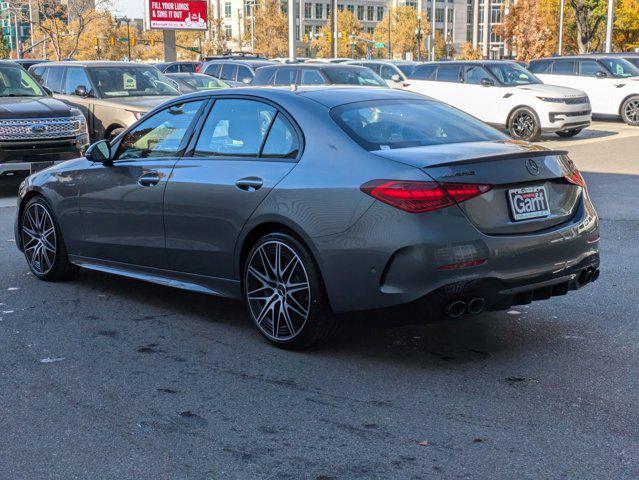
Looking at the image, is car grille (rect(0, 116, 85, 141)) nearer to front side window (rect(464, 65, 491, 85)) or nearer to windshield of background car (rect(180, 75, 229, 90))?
windshield of background car (rect(180, 75, 229, 90))

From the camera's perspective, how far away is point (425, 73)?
24562 mm

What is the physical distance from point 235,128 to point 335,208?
47.6 inches

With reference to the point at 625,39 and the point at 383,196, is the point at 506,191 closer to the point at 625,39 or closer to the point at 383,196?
the point at 383,196

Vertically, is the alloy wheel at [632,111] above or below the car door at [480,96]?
below

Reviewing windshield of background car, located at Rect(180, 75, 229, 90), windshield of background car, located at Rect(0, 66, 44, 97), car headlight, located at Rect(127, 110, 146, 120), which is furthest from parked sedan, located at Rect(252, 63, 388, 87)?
windshield of background car, located at Rect(0, 66, 44, 97)

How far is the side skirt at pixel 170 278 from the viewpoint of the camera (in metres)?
6.07

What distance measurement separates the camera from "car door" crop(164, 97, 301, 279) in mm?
5766

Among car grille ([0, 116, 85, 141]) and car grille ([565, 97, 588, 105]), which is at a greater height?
car grille ([0, 116, 85, 141])

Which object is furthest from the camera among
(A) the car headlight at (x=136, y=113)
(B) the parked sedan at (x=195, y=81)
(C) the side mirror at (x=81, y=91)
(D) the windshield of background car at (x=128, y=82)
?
(B) the parked sedan at (x=195, y=81)

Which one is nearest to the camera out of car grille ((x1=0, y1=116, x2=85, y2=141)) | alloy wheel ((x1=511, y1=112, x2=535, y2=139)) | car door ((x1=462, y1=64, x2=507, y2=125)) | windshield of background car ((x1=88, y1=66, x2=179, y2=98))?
car grille ((x1=0, y1=116, x2=85, y2=141))

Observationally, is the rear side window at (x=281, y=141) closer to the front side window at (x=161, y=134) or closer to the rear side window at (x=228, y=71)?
the front side window at (x=161, y=134)

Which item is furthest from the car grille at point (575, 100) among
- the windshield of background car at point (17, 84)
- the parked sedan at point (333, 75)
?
the windshield of background car at point (17, 84)

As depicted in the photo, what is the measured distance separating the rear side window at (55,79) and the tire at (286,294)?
12620mm

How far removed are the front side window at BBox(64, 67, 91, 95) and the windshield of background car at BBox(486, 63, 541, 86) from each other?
1025 centimetres
